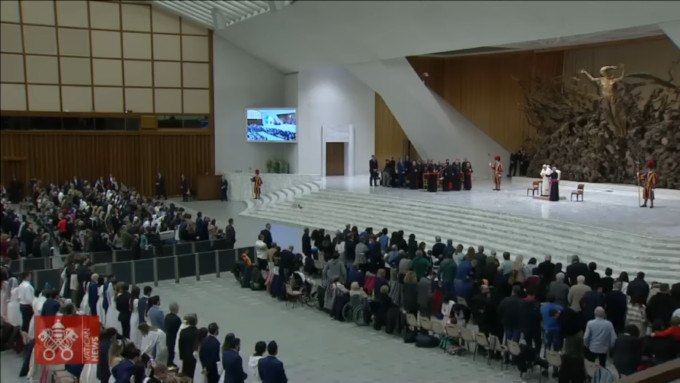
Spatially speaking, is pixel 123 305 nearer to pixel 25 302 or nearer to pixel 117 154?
pixel 25 302

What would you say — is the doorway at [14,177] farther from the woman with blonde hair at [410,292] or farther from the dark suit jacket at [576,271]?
the dark suit jacket at [576,271]

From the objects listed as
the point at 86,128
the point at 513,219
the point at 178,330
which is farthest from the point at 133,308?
the point at 86,128

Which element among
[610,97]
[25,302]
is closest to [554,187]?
[610,97]

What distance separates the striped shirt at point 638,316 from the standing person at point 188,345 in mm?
5312

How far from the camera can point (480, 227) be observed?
15484 mm

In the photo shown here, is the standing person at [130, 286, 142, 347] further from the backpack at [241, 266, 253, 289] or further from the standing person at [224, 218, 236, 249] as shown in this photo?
the standing person at [224, 218, 236, 249]

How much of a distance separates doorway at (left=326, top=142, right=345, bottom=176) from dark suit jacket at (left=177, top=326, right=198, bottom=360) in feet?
66.1

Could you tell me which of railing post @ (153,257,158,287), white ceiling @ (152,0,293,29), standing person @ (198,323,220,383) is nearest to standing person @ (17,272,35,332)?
standing person @ (198,323,220,383)

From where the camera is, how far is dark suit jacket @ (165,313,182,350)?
750 centimetres

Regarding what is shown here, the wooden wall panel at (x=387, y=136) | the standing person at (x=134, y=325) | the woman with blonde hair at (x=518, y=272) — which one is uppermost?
the wooden wall panel at (x=387, y=136)

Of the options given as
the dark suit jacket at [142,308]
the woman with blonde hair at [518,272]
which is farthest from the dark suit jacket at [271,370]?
the woman with blonde hair at [518,272]

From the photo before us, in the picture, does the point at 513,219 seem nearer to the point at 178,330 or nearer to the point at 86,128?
the point at 178,330

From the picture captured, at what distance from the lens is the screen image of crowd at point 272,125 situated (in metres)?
26.5

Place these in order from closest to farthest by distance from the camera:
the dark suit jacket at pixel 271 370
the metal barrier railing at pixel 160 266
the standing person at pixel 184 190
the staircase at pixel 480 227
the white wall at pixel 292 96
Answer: the dark suit jacket at pixel 271 370 → the metal barrier railing at pixel 160 266 → the staircase at pixel 480 227 → the standing person at pixel 184 190 → the white wall at pixel 292 96
